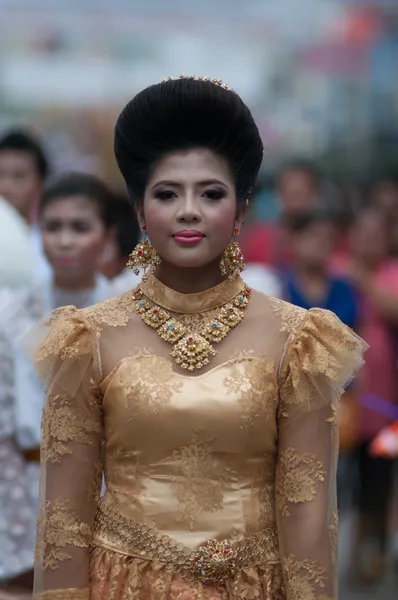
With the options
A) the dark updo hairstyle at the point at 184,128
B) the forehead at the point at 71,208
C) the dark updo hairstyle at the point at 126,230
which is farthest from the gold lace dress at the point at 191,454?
the dark updo hairstyle at the point at 126,230

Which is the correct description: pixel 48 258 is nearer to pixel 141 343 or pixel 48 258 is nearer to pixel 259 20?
pixel 141 343

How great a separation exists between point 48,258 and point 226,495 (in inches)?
84.9

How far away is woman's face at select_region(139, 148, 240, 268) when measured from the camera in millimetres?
3023

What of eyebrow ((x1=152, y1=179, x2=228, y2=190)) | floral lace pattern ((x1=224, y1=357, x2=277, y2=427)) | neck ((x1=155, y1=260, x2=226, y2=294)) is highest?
eyebrow ((x1=152, y1=179, x2=228, y2=190))

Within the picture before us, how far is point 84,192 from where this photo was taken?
5.09 metres

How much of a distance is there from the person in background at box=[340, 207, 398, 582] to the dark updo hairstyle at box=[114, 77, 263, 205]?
374 cm

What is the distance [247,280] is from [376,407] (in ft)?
5.90

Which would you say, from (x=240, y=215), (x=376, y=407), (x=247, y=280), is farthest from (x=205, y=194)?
(x=376, y=407)

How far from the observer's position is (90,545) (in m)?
3.12

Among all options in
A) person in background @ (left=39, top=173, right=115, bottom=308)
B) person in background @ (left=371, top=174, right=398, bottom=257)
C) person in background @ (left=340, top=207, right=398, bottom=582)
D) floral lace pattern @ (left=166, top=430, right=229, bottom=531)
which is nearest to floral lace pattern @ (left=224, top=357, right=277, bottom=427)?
floral lace pattern @ (left=166, top=430, right=229, bottom=531)

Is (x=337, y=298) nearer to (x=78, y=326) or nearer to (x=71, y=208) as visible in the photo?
(x=71, y=208)

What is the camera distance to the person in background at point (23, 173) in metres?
6.52

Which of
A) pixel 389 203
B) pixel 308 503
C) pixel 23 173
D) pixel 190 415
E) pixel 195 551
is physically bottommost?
pixel 195 551

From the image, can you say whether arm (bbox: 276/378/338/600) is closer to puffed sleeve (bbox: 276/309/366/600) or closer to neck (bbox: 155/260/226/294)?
puffed sleeve (bbox: 276/309/366/600)
